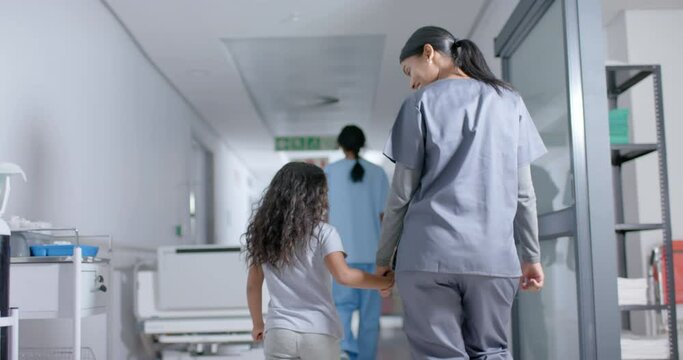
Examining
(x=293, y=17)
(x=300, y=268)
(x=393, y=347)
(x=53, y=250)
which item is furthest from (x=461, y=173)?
(x=393, y=347)

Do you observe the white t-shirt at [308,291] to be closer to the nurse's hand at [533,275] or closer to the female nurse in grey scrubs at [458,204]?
the female nurse in grey scrubs at [458,204]

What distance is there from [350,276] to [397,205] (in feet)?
0.99

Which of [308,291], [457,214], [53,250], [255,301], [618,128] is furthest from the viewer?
[618,128]

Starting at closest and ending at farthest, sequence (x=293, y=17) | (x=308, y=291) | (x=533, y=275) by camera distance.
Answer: (x=533, y=275)
(x=308, y=291)
(x=293, y=17)

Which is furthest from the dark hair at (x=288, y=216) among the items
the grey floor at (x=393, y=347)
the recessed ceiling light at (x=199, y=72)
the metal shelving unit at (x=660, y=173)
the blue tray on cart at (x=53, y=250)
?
the recessed ceiling light at (x=199, y=72)

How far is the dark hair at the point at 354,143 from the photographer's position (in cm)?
412

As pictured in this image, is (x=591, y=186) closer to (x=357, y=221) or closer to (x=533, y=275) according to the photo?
(x=533, y=275)

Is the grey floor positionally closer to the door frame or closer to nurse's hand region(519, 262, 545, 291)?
the door frame

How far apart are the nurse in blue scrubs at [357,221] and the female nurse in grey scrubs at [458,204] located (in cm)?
210

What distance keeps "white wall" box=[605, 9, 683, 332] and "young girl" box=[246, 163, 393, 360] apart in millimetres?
2678

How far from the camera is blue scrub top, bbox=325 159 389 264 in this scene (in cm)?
409

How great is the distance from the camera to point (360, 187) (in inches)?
163

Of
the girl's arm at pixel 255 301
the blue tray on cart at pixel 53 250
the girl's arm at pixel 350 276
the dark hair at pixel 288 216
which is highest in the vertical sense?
the dark hair at pixel 288 216

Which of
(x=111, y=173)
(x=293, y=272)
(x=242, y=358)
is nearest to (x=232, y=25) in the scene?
(x=111, y=173)
